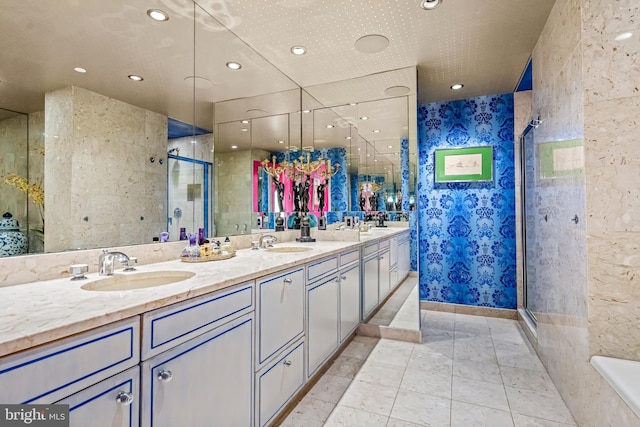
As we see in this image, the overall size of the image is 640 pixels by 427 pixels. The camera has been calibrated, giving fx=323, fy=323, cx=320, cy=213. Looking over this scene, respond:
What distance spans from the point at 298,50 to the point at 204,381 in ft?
7.63

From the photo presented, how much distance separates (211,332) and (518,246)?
10.9ft

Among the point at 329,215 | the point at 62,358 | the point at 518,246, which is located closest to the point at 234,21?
the point at 329,215

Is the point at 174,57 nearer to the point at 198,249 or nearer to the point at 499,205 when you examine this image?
the point at 198,249

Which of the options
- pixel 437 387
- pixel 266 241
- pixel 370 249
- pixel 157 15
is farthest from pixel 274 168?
pixel 437 387

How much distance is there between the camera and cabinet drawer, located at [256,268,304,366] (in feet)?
5.13

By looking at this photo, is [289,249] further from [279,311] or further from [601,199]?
[601,199]

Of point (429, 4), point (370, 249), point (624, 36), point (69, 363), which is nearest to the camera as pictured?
point (69, 363)

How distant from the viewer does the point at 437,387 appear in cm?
213

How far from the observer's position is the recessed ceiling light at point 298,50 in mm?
2482

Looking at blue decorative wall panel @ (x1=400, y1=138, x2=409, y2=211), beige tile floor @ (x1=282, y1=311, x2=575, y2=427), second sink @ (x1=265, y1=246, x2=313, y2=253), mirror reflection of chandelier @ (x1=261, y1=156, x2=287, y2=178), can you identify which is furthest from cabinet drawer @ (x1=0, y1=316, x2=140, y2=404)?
blue decorative wall panel @ (x1=400, y1=138, x2=409, y2=211)

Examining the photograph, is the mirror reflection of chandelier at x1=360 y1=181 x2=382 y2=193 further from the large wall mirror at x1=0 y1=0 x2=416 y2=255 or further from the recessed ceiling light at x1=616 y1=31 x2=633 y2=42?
the recessed ceiling light at x1=616 y1=31 x2=633 y2=42

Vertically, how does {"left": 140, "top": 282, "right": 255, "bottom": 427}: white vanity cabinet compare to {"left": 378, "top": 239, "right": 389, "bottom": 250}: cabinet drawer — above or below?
below

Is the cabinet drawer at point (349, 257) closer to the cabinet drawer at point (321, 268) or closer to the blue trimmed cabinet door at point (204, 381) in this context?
the cabinet drawer at point (321, 268)

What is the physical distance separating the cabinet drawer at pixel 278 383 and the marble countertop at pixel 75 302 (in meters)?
0.51
